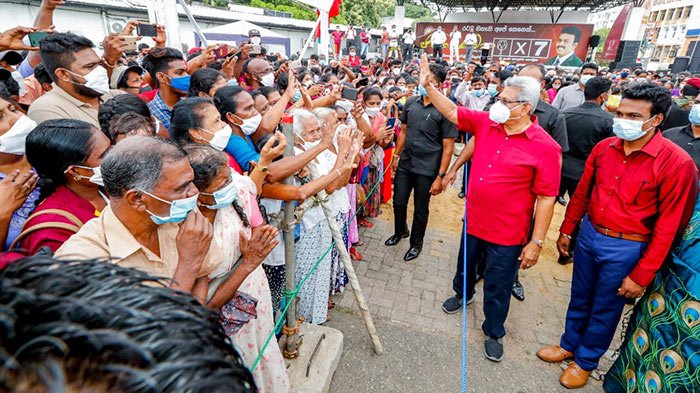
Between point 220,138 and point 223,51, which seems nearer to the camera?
point 220,138

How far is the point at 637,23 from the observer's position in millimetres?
23375

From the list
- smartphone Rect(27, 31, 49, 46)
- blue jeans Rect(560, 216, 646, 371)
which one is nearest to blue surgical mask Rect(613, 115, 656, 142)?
blue jeans Rect(560, 216, 646, 371)

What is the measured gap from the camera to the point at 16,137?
2.09 metres

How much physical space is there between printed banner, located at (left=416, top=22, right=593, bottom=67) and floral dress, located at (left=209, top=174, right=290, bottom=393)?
28.9 meters

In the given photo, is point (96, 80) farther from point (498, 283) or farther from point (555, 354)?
point (555, 354)

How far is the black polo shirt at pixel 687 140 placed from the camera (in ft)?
12.2

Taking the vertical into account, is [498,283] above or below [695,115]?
below

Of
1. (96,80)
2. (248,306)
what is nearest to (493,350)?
(248,306)

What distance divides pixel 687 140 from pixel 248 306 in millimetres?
4620

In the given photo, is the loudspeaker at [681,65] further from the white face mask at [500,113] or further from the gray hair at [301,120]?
the gray hair at [301,120]

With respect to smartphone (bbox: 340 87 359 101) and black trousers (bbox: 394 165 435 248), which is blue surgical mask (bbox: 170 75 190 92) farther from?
black trousers (bbox: 394 165 435 248)

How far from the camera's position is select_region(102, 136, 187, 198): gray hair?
1.48 m

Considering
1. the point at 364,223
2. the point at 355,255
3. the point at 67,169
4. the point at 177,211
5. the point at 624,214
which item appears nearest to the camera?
the point at 177,211

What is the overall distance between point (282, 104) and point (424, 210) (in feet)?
6.90
